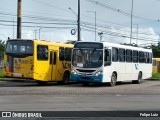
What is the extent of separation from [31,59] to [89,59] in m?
3.62

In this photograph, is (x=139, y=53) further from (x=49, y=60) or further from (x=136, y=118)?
(x=136, y=118)

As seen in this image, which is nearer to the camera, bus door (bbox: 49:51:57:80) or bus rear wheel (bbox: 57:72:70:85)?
bus door (bbox: 49:51:57:80)

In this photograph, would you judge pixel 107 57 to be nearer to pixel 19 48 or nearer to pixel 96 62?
pixel 96 62

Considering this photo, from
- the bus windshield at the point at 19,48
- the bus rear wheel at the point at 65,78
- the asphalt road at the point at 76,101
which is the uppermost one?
the bus windshield at the point at 19,48

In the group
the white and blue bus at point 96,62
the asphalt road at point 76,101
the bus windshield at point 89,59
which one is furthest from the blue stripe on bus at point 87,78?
the asphalt road at point 76,101

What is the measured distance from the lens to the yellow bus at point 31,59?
27.4 m

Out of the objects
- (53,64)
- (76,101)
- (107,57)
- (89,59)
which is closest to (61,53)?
(53,64)

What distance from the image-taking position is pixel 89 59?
28.5 m

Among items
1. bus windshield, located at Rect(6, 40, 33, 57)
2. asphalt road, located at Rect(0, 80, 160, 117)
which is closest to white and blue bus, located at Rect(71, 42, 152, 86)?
bus windshield, located at Rect(6, 40, 33, 57)

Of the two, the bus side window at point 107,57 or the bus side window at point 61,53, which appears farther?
the bus side window at point 61,53

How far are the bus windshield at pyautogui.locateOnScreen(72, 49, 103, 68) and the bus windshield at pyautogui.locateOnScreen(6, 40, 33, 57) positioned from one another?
3181mm

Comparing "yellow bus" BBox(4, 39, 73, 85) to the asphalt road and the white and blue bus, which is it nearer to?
the white and blue bus

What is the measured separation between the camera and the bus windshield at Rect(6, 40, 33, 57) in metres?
27.5

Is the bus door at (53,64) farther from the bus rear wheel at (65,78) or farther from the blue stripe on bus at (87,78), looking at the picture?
the blue stripe on bus at (87,78)
